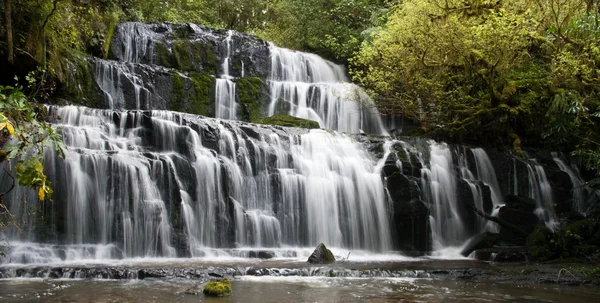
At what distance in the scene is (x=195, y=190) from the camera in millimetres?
13258

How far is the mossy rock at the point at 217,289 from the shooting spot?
24.9ft

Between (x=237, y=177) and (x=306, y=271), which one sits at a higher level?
(x=237, y=177)

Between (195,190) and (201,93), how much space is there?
22.9ft

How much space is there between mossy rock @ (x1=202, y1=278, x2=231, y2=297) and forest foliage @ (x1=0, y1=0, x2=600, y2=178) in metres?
9.09

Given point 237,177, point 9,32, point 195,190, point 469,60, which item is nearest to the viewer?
point 9,32

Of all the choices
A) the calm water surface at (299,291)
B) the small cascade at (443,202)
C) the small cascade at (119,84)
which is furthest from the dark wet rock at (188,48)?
the calm water surface at (299,291)

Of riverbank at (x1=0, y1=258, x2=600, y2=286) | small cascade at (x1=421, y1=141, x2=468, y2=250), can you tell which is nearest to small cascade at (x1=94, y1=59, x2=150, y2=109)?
riverbank at (x1=0, y1=258, x2=600, y2=286)

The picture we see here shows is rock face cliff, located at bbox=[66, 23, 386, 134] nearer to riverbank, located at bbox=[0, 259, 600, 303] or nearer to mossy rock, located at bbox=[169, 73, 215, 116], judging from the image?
mossy rock, located at bbox=[169, 73, 215, 116]

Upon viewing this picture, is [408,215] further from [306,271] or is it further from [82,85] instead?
[82,85]

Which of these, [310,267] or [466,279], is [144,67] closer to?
[310,267]

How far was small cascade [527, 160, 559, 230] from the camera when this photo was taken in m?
16.5

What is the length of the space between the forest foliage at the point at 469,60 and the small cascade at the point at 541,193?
1263mm

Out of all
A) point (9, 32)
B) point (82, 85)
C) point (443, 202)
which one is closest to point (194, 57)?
point (82, 85)

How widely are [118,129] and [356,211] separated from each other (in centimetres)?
677
